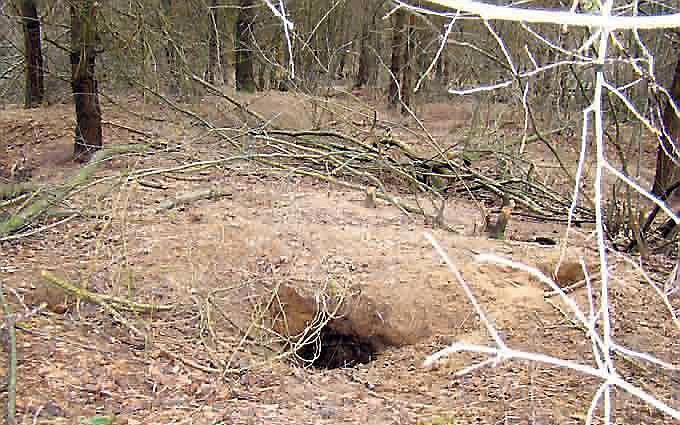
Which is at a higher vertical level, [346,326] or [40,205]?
[40,205]

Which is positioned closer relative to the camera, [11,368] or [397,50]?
[11,368]

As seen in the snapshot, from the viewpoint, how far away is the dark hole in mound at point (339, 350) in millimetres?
4594

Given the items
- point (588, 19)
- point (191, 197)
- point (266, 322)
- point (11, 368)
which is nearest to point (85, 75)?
point (191, 197)

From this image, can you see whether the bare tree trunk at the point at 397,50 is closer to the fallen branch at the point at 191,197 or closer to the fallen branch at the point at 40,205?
the fallen branch at the point at 191,197

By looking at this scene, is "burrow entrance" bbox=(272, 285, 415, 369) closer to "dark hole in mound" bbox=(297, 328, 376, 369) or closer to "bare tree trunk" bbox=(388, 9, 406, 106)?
"dark hole in mound" bbox=(297, 328, 376, 369)

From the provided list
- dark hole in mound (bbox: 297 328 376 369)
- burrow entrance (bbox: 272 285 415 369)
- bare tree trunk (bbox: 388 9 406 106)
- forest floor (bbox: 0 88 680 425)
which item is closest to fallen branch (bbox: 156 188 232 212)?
forest floor (bbox: 0 88 680 425)

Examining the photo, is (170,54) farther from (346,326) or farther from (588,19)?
(588,19)

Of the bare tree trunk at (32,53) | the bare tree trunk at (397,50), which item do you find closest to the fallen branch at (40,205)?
the bare tree trunk at (32,53)

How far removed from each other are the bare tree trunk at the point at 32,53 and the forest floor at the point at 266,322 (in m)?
2.99

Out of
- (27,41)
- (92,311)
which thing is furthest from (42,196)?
(27,41)

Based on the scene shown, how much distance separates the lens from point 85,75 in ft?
24.5

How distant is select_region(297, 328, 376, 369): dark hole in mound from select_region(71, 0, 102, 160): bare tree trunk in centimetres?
367

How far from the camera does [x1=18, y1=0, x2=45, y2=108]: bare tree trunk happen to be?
827cm

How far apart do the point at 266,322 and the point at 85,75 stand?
4587mm
